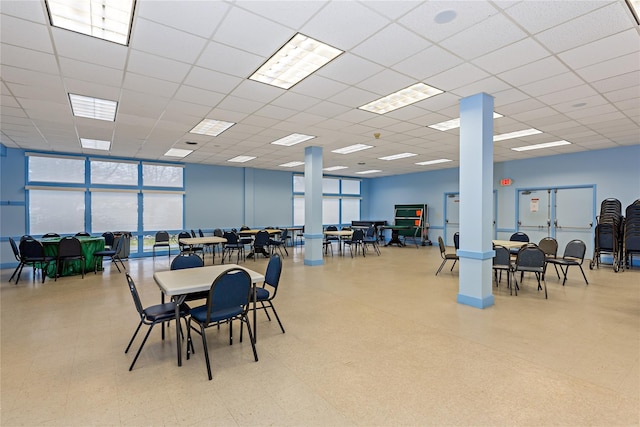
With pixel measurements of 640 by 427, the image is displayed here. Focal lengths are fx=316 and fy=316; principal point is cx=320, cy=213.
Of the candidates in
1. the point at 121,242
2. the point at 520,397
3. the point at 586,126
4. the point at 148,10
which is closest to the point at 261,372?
the point at 520,397

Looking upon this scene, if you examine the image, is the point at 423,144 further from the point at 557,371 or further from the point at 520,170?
the point at 557,371

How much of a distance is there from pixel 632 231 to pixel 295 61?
8.88 metres

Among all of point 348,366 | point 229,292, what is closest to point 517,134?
point 348,366

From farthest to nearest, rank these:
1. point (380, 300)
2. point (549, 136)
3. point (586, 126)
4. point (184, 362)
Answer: point (549, 136), point (586, 126), point (380, 300), point (184, 362)

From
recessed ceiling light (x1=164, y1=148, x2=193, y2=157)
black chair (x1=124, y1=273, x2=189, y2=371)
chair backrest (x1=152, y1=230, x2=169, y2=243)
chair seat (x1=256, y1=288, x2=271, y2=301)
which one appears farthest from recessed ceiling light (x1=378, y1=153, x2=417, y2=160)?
black chair (x1=124, y1=273, x2=189, y2=371)

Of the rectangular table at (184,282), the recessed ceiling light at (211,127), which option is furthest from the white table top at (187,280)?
the recessed ceiling light at (211,127)

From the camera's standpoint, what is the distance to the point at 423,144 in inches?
314

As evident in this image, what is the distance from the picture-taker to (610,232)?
25.6ft

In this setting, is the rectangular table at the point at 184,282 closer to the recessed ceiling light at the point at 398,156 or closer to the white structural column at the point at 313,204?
the white structural column at the point at 313,204

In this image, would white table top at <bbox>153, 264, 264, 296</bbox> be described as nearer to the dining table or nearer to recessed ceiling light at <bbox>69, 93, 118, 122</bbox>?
recessed ceiling light at <bbox>69, 93, 118, 122</bbox>

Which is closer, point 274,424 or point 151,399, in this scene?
point 274,424

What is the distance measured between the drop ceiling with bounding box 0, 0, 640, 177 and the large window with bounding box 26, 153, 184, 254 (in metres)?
2.14

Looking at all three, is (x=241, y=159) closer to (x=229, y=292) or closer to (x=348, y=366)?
(x=229, y=292)

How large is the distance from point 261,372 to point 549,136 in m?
7.76
